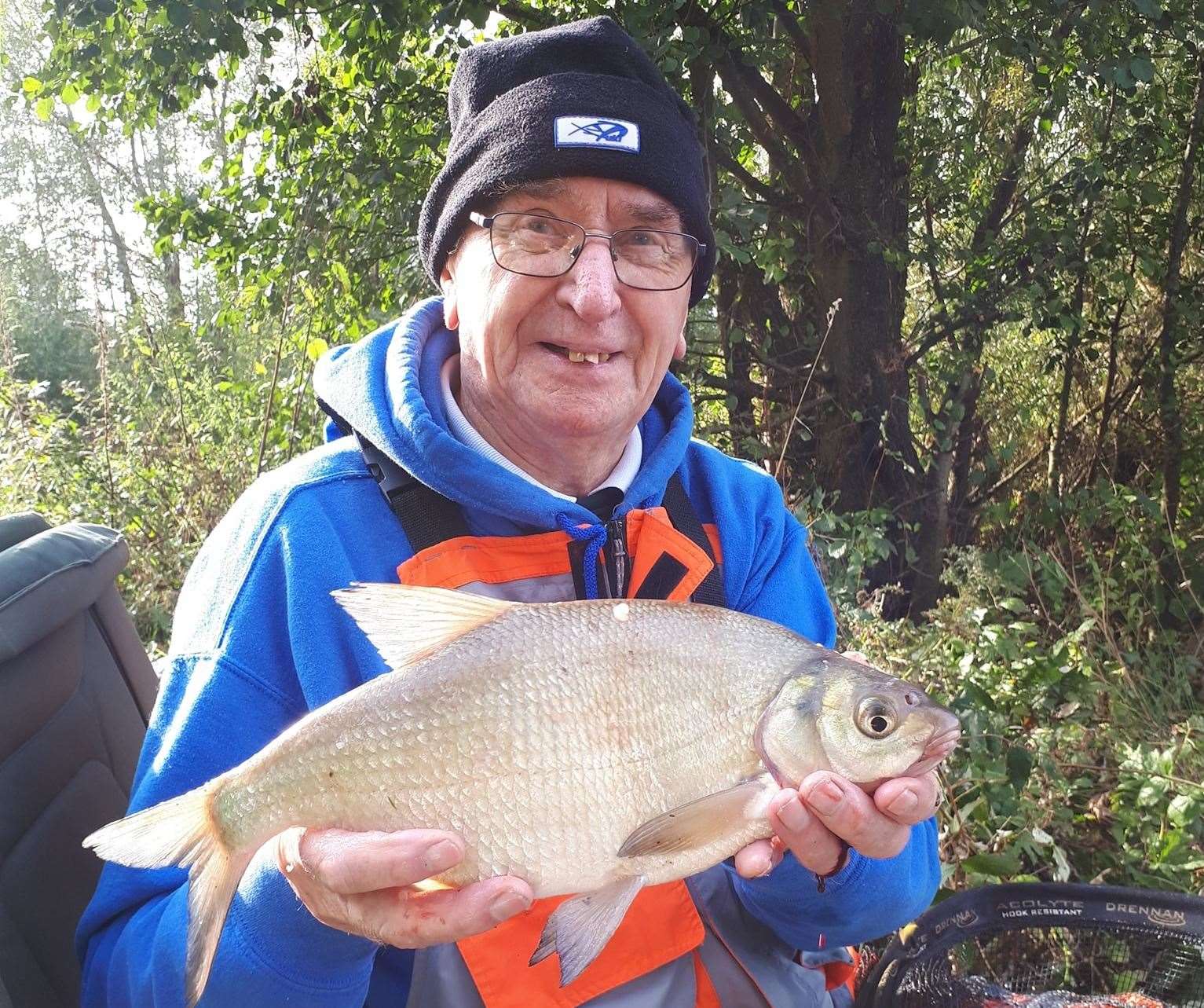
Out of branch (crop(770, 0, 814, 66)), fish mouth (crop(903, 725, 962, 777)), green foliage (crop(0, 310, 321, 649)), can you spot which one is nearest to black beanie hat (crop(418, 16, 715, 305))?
fish mouth (crop(903, 725, 962, 777))

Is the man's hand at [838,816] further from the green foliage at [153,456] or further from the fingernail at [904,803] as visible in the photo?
the green foliage at [153,456]

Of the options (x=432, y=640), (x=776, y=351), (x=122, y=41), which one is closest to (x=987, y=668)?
(x=776, y=351)

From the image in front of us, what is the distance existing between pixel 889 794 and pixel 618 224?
3.54ft

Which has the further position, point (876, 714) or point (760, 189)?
point (760, 189)

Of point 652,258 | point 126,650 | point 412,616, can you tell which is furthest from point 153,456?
point 412,616

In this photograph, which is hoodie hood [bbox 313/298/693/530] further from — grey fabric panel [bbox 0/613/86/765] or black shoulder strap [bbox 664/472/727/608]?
grey fabric panel [bbox 0/613/86/765]

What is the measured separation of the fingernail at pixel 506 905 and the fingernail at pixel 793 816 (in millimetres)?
371

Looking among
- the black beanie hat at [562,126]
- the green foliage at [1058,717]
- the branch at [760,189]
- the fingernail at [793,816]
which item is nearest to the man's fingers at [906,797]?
the fingernail at [793,816]

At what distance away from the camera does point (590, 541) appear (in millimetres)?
1782

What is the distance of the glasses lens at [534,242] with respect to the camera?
71.8 inches

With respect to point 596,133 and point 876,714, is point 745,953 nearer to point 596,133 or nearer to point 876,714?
point 876,714

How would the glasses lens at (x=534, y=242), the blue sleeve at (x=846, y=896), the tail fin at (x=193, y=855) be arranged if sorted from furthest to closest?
the glasses lens at (x=534, y=242), the blue sleeve at (x=846, y=896), the tail fin at (x=193, y=855)

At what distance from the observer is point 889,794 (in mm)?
1413

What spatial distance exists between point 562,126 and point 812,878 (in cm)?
135
